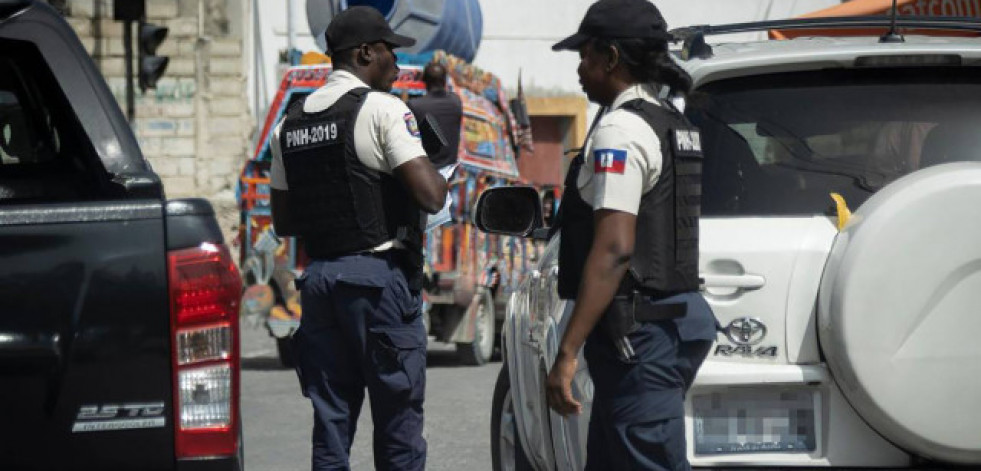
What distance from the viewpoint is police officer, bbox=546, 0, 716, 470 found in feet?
14.4

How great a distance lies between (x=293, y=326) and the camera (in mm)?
13164

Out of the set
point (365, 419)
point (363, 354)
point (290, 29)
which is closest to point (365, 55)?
point (363, 354)

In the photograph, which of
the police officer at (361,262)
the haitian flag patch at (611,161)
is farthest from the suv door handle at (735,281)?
the police officer at (361,262)

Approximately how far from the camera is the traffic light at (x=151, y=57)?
17906mm

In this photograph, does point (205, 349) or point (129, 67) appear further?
point (129, 67)

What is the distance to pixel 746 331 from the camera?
492cm

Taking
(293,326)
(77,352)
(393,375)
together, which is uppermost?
(77,352)

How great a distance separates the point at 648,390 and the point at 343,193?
1633mm

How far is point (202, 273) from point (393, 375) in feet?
5.67

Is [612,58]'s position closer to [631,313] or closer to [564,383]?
[631,313]

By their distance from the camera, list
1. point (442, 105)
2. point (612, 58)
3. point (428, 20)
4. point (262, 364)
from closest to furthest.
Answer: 1. point (612, 58)
2. point (442, 105)
3. point (262, 364)
4. point (428, 20)

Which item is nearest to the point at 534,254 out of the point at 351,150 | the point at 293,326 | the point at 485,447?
the point at 293,326

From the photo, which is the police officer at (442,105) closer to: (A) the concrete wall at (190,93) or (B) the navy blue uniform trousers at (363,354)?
(B) the navy blue uniform trousers at (363,354)

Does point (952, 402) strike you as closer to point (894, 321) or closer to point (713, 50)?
point (894, 321)
